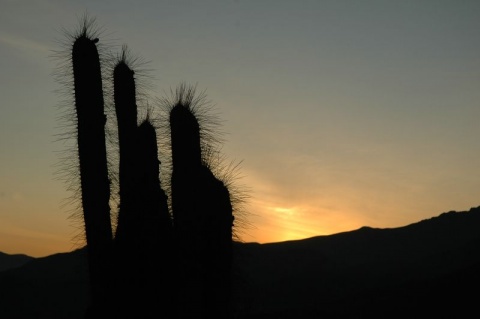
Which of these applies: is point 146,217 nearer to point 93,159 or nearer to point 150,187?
point 150,187

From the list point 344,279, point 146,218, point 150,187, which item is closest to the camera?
point 146,218

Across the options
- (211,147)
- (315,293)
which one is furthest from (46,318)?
(211,147)

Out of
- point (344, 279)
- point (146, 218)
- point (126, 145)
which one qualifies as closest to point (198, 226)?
point (146, 218)

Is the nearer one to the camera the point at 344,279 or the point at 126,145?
the point at 126,145

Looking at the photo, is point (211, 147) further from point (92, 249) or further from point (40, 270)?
point (40, 270)

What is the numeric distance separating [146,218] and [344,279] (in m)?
49.4

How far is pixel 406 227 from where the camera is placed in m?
84.3

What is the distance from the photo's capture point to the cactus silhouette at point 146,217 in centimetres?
841

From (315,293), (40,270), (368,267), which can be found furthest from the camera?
(40,270)

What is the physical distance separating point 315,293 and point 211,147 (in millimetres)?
43752

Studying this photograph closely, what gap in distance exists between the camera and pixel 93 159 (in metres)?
8.67

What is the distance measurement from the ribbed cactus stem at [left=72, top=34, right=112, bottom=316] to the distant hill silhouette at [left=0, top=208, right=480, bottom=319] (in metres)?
1.27

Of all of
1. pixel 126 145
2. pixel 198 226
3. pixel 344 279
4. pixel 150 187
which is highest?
pixel 344 279

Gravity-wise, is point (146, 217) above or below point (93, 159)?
below
